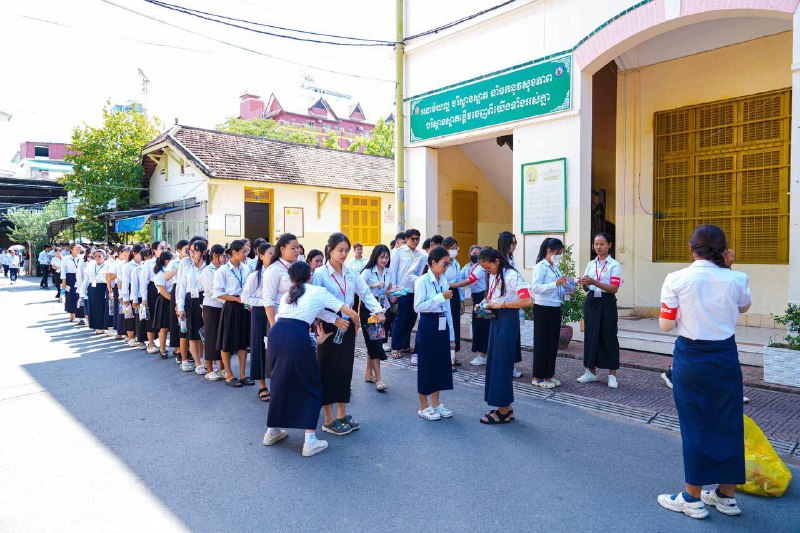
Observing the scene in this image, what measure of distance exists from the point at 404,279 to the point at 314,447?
4.15 metres

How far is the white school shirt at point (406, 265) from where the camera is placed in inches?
331

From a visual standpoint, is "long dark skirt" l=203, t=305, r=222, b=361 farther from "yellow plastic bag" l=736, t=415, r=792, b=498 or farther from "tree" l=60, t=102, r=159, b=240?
"tree" l=60, t=102, r=159, b=240

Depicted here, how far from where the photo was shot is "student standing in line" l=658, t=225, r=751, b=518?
3486 millimetres

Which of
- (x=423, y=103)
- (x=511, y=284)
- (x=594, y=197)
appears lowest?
(x=511, y=284)

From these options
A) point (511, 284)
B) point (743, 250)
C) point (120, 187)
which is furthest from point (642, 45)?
point (120, 187)

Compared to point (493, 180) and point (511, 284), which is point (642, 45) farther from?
point (511, 284)

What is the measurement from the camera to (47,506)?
3.69 metres

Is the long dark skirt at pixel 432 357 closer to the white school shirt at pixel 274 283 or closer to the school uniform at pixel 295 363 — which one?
the school uniform at pixel 295 363

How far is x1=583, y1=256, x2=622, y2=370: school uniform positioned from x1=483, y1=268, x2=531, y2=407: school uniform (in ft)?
5.60

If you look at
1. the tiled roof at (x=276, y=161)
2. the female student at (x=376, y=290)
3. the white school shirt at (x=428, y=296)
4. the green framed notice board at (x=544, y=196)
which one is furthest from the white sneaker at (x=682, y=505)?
the tiled roof at (x=276, y=161)

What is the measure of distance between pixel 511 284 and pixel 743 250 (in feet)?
22.2

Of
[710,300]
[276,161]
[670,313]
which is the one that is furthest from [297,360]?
[276,161]

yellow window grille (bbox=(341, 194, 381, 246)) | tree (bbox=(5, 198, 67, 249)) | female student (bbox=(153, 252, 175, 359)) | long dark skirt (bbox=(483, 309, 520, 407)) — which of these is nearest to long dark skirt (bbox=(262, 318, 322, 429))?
long dark skirt (bbox=(483, 309, 520, 407))

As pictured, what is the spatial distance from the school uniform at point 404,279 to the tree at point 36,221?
28841 millimetres
